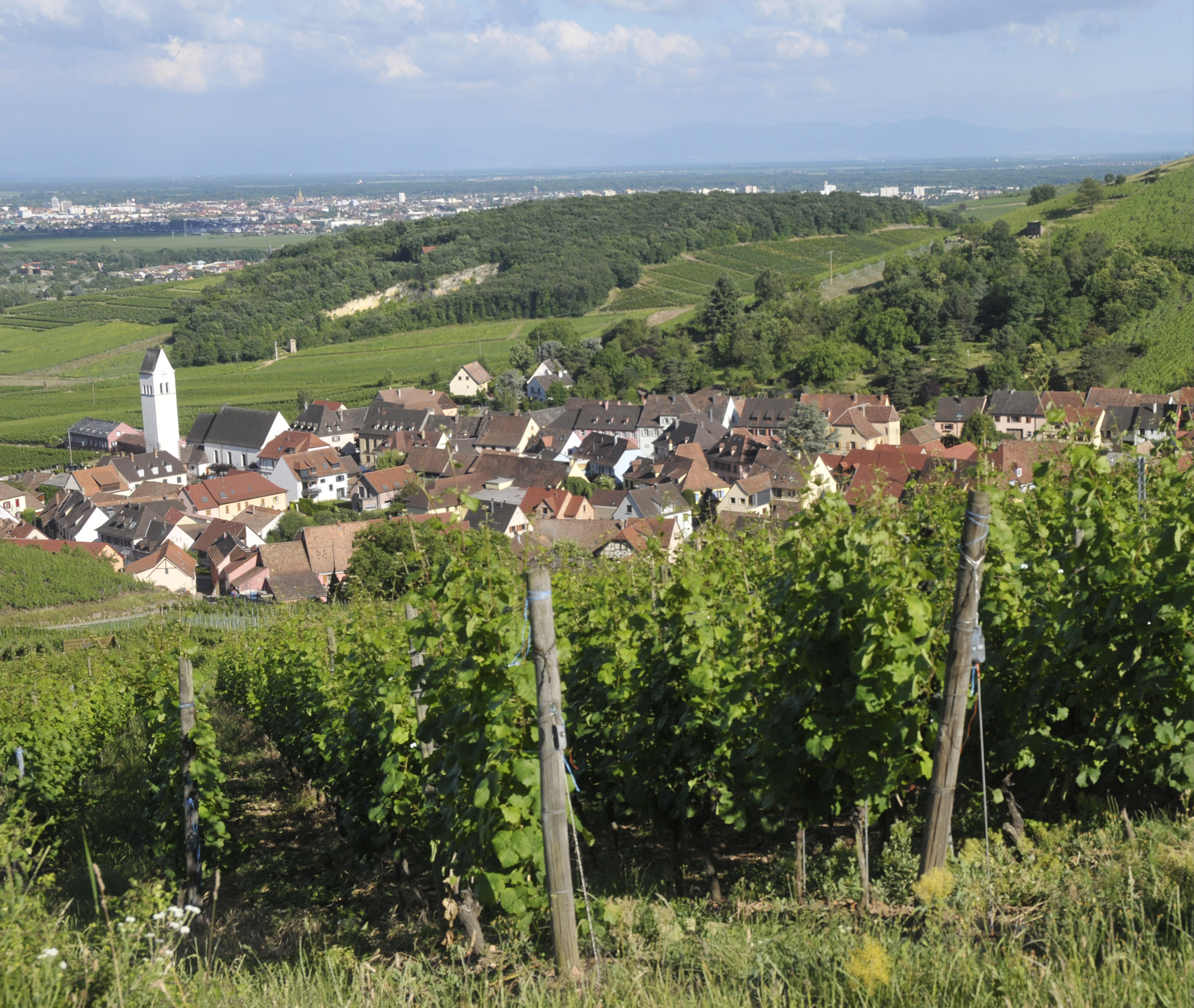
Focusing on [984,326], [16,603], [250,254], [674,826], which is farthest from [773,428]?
[250,254]

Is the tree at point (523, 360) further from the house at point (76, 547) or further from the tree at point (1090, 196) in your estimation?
the tree at point (1090, 196)

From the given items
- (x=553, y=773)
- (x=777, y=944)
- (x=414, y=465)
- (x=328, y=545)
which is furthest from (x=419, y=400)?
(x=777, y=944)

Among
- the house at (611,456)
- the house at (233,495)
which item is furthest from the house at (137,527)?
the house at (611,456)

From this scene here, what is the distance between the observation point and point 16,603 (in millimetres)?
33438

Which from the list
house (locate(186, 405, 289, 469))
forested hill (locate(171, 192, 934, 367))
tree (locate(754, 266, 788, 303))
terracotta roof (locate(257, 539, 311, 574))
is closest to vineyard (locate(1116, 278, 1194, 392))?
tree (locate(754, 266, 788, 303))

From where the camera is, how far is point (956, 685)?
13.1ft

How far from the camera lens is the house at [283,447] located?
58.3 metres

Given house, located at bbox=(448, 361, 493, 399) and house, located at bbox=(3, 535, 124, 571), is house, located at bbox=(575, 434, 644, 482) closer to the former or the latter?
house, located at bbox=(448, 361, 493, 399)

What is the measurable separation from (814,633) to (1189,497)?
1.94 m

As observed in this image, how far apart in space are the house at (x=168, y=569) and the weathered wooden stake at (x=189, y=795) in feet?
108

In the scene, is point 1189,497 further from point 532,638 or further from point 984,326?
point 984,326

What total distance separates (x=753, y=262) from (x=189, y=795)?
10996 cm

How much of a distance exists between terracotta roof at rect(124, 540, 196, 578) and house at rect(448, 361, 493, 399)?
3588 cm

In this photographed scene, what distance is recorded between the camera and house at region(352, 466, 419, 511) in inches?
2004
